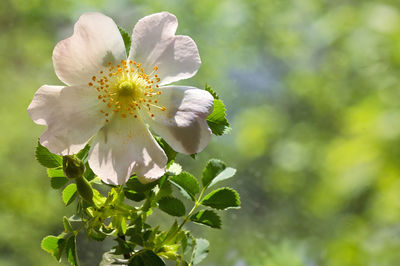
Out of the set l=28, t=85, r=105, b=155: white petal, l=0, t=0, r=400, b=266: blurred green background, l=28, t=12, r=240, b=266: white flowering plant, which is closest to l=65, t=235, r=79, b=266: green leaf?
l=28, t=12, r=240, b=266: white flowering plant

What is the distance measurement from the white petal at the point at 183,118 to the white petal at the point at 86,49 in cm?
6

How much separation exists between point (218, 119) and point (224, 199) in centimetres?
10

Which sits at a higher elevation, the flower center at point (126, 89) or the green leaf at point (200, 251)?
the flower center at point (126, 89)

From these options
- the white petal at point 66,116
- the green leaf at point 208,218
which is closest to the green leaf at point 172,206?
the green leaf at point 208,218

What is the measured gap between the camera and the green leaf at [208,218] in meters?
0.51

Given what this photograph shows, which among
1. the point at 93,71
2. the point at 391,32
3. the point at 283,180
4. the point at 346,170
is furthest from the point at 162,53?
the point at 283,180

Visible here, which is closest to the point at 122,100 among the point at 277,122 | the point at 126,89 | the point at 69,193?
the point at 126,89

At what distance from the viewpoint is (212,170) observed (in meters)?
0.56

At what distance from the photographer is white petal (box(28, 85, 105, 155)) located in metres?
0.41

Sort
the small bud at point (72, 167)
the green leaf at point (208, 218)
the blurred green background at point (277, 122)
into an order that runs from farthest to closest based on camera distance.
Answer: the blurred green background at point (277, 122) → the green leaf at point (208, 218) → the small bud at point (72, 167)

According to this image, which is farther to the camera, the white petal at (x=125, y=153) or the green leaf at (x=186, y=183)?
the green leaf at (x=186, y=183)

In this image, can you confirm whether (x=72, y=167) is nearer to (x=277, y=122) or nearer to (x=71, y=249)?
(x=71, y=249)

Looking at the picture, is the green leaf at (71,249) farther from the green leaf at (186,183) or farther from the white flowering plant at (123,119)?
the green leaf at (186,183)

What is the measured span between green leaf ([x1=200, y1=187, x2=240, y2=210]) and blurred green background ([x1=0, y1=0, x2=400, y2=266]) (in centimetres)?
95
